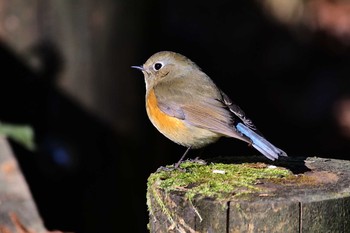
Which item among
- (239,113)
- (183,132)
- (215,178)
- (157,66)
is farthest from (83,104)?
(215,178)

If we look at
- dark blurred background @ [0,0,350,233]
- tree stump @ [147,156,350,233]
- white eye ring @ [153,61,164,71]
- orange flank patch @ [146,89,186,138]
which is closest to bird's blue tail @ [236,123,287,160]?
tree stump @ [147,156,350,233]

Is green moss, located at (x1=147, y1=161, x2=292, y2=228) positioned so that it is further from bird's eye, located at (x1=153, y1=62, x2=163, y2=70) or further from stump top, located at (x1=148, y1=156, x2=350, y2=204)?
bird's eye, located at (x1=153, y1=62, x2=163, y2=70)

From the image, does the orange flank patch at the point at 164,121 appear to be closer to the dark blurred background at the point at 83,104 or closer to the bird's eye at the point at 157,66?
the bird's eye at the point at 157,66

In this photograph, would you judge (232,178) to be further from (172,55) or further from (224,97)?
(172,55)

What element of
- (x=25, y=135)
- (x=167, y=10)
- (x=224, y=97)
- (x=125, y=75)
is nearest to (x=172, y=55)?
(x=224, y=97)

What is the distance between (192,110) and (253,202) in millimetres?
1543

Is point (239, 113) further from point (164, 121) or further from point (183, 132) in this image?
point (164, 121)

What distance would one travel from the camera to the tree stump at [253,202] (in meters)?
2.97

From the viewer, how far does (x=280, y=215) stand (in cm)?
296

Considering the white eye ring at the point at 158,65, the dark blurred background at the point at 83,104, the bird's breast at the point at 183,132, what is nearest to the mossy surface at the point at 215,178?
the bird's breast at the point at 183,132

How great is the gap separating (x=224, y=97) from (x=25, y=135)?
1.96 m

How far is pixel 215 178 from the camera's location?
344 cm

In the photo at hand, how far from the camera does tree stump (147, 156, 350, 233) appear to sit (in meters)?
2.97

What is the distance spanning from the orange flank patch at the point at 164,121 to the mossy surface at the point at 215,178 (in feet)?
2.08
